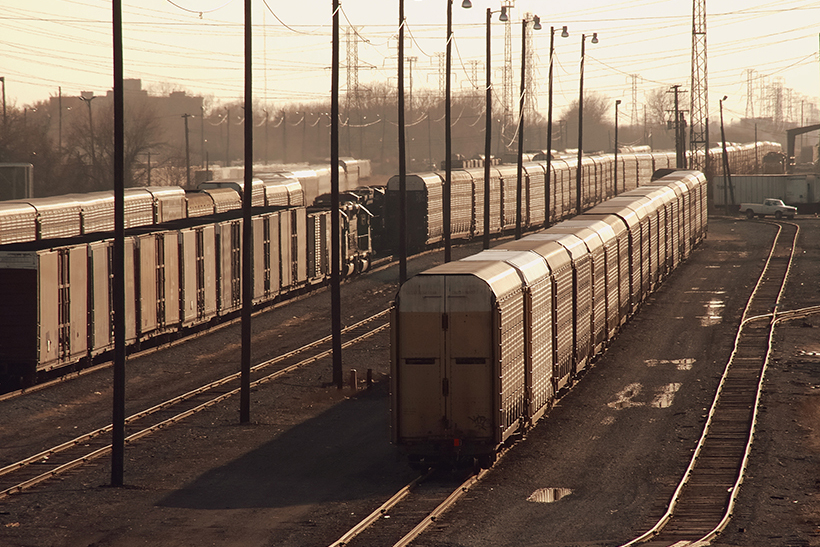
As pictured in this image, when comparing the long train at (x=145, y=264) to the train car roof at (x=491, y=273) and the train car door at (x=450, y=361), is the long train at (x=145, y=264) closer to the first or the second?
the train car roof at (x=491, y=273)

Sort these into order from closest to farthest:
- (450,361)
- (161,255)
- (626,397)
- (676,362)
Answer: (450,361)
(626,397)
(676,362)
(161,255)

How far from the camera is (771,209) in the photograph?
8038 cm

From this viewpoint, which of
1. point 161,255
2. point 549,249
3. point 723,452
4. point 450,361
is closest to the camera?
point 450,361

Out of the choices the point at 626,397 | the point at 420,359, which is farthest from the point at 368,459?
the point at 626,397

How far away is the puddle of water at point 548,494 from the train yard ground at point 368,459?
64mm

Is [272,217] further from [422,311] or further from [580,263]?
[422,311]

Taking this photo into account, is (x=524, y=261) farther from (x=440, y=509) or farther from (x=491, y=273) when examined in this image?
(x=440, y=509)

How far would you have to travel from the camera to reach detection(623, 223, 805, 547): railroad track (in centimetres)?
1463

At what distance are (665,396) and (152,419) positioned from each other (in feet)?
38.4

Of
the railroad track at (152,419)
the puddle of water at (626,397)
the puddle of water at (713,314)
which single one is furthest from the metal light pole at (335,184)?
the puddle of water at (713,314)

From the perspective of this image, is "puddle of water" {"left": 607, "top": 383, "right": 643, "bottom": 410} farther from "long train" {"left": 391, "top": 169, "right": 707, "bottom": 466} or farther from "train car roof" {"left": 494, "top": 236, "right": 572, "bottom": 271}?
"train car roof" {"left": 494, "top": 236, "right": 572, "bottom": 271}

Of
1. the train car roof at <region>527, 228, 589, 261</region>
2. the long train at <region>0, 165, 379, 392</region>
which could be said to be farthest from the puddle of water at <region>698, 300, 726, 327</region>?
the long train at <region>0, 165, 379, 392</region>

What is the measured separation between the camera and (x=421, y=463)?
1759cm

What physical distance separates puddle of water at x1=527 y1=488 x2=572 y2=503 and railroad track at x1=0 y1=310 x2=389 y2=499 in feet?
27.2
